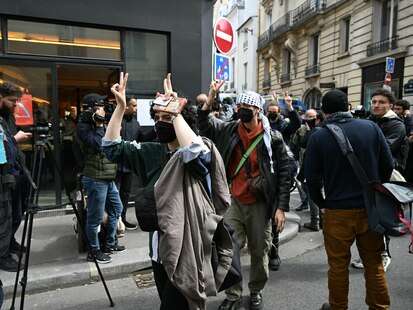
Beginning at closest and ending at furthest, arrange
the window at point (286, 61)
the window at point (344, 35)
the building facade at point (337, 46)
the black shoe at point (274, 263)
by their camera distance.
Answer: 1. the black shoe at point (274, 263)
2. the building facade at point (337, 46)
3. the window at point (344, 35)
4. the window at point (286, 61)

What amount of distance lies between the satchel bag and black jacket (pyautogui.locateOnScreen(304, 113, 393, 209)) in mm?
60

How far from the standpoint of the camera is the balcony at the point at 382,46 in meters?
17.0

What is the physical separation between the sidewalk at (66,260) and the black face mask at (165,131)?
2.51 m

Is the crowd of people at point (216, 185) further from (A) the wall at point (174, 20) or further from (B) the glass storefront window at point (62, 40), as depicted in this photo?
(A) the wall at point (174, 20)

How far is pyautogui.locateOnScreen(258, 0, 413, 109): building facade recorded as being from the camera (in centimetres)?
1694

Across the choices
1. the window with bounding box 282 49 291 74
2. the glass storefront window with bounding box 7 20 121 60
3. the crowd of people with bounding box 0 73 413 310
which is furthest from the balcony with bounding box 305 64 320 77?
the crowd of people with bounding box 0 73 413 310

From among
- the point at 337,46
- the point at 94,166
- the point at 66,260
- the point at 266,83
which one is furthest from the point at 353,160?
the point at 266,83

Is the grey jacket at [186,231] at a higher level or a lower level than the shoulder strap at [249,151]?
lower

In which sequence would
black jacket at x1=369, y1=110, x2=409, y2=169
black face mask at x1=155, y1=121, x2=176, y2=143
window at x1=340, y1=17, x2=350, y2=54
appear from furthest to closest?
window at x1=340, y1=17, x2=350, y2=54 < black jacket at x1=369, y1=110, x2=409, y2=169 < black face mask at x1=155, y1=121, x2=176, y2=143

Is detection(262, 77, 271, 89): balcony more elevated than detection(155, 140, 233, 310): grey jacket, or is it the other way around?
detection(262, 77, 271, 89): balcony

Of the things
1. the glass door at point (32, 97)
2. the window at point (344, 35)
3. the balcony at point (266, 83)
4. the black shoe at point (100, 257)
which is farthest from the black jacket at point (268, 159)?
the balcony at point (266, 83)

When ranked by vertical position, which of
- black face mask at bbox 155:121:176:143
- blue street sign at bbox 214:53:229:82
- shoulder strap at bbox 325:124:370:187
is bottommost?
shoulder strap at bbox 325:124:370:187

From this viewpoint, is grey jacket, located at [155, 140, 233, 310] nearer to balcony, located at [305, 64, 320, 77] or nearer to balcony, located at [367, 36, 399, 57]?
balcony, located at [367, 36, 399, 57]

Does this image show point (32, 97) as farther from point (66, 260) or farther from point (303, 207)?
point (303, 207)
